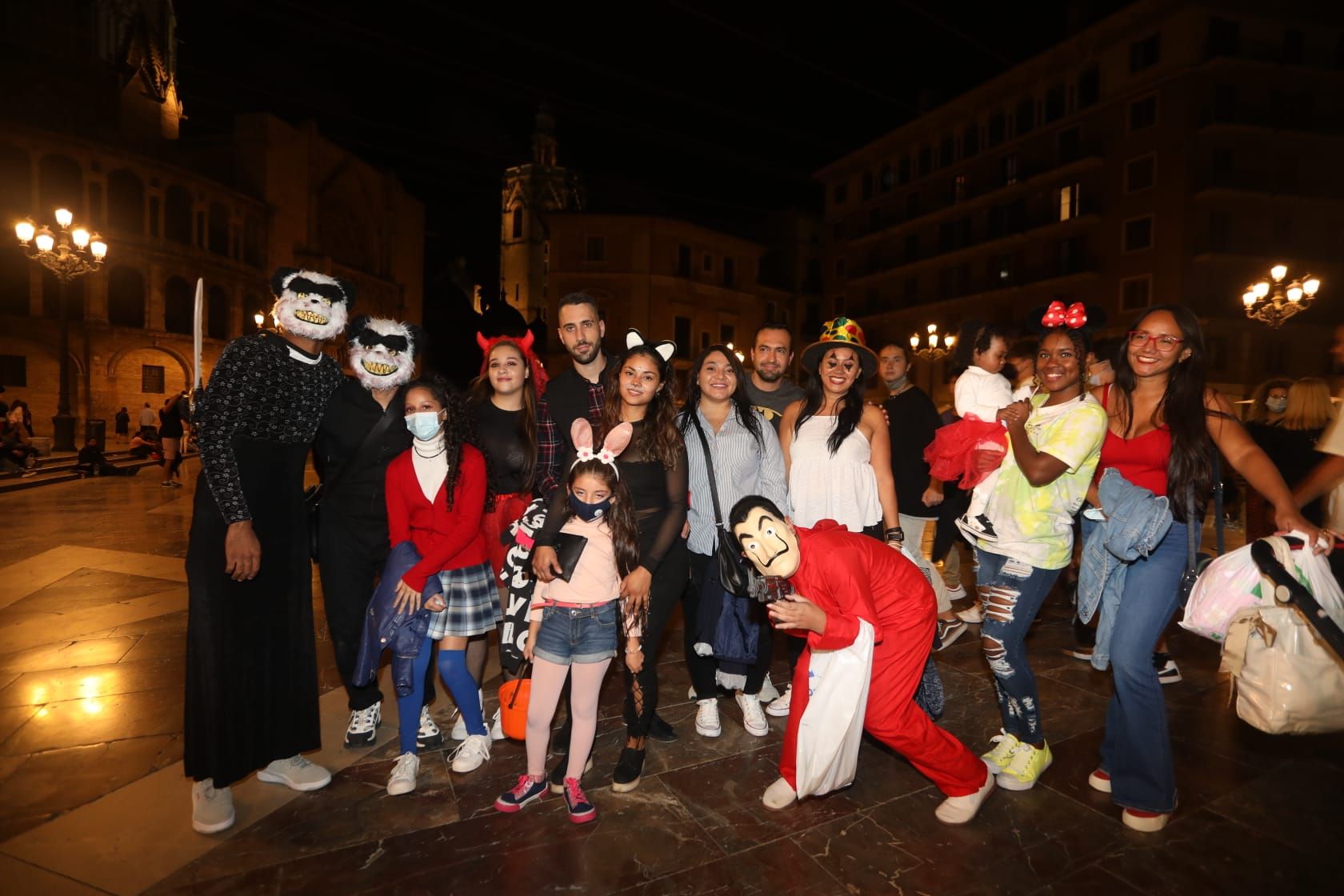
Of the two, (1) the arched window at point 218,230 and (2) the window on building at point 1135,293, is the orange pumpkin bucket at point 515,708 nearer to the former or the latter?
(2) the window on building at point 1135,293

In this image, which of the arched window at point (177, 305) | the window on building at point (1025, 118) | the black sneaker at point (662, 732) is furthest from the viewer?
the arched window at point (177, 305)

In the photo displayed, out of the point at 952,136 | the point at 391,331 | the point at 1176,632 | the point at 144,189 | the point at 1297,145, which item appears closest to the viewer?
the point at 391,331

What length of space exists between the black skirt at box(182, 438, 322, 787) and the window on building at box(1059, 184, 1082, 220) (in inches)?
1279

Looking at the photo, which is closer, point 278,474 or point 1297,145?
point 278,474

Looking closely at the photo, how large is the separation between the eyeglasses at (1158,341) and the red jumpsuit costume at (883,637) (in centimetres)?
140

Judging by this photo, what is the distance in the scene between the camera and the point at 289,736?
3.11m

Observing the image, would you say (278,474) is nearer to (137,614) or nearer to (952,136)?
(137,614)

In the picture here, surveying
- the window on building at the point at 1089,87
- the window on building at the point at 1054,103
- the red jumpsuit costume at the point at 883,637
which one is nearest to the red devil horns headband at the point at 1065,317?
the red jumpsuit costume at the point at 883,637

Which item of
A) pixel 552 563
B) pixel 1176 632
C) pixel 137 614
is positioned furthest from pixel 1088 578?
pixel 137 614

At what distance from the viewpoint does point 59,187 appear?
2753 cm

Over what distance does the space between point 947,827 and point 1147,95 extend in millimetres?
31943

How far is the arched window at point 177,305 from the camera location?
3091 centimetres

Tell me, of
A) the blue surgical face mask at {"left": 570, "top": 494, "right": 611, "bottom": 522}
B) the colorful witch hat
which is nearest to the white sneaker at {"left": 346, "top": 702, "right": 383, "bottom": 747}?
the blue surgical face mask at {"left": 570, "top": 494, "right": 611, "bottom": 522}

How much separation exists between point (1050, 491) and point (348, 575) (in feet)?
11.1
